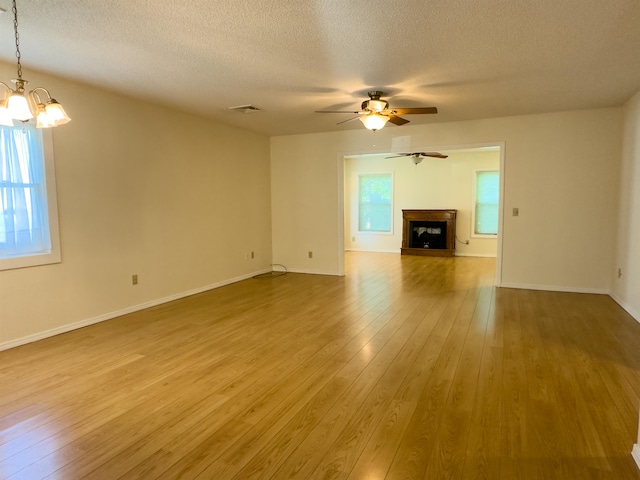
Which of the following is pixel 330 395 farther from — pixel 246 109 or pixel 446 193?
pixel 446 193

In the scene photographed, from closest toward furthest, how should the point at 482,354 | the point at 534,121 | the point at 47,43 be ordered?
1. the point at 47,43
2. the point at 482,354
3. the point at 534,121

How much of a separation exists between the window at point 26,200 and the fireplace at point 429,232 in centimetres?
724

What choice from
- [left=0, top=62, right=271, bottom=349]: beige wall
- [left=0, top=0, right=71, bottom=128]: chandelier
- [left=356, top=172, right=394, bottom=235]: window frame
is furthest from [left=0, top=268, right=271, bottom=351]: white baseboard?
[left=356, top=172, right=394, bottom=235]: window frame

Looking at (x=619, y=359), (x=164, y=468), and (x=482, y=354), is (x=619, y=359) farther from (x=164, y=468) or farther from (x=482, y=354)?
(x=164, y=468)

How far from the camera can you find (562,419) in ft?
7.21

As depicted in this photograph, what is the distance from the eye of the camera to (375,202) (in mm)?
9820

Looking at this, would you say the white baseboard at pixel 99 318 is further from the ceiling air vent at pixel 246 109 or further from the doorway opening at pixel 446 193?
the doorway opening at pixel 446 193

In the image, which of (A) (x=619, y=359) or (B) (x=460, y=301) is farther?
(B) (x=460, y=301)

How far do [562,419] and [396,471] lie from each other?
1104mm

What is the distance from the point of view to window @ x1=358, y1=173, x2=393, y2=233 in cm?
964

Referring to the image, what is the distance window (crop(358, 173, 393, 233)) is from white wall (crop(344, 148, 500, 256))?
116 millimetres

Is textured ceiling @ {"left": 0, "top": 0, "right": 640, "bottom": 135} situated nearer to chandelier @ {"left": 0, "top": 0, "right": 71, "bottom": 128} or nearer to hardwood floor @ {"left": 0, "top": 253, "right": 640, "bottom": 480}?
chandelier @ {"left": 0, "top": 0, "right": 71, "bottom": 128}

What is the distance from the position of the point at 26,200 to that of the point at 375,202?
7547mm

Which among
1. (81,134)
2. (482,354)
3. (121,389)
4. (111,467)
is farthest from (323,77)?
(111,467)
